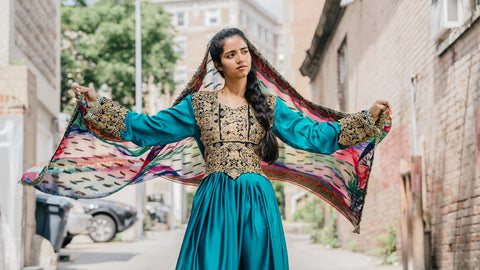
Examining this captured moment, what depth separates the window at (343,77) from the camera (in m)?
17.8

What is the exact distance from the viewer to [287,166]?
20.2 feet

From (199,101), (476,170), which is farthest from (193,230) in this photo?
(476,170)

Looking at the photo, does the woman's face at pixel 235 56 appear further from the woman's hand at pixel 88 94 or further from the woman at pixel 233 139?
the woman's hand at pixel 88 94

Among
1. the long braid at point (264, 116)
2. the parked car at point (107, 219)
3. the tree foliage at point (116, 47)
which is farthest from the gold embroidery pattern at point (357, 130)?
the tree foliage at point (116, 47)

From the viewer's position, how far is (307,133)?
4.93 meters

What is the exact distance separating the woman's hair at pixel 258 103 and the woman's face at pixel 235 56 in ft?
0.12

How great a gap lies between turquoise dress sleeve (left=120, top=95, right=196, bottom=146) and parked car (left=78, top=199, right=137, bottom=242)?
1622 cm

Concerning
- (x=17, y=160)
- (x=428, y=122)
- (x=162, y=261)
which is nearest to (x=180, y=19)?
(x=162, y=261)

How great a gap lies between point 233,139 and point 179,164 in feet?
4.32

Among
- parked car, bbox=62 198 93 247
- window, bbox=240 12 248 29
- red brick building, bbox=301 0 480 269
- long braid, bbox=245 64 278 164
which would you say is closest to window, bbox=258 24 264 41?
window, bbox=240 12 248 29

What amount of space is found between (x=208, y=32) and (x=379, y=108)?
6044cm

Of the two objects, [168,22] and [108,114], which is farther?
[168,22]

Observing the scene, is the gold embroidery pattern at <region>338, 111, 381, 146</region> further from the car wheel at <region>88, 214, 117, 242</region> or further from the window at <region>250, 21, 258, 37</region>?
the window at <region>250, 21, 258, 37</region>

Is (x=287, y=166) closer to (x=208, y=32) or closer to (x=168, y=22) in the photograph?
(x=168, y=22)
